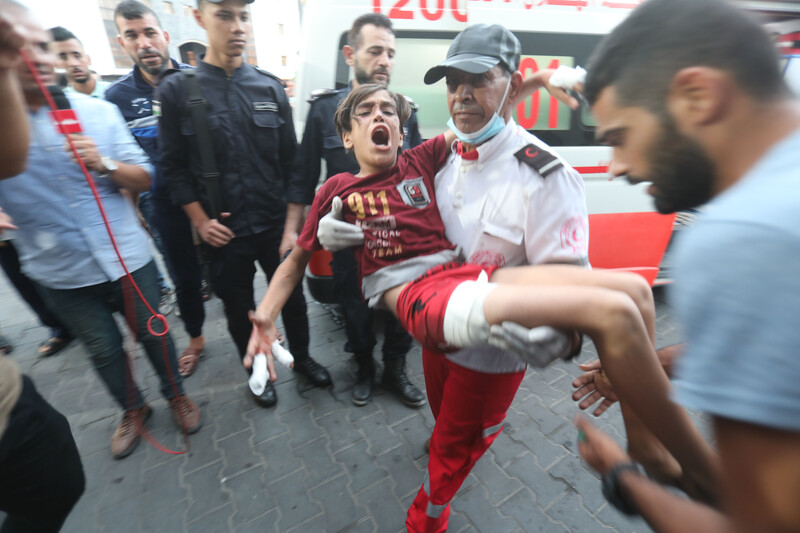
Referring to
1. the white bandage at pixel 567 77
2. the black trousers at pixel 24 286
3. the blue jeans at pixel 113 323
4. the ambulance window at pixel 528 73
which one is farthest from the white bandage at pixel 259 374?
the black trousers at pixel 24 286

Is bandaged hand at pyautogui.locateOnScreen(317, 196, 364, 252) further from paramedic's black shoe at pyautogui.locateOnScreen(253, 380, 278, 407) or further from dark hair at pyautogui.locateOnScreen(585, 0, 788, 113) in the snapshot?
paramedic's black shoe at pyautogui.locateOnScreen(253, 380, 278, 407)

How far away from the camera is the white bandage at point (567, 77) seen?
1.30 meters

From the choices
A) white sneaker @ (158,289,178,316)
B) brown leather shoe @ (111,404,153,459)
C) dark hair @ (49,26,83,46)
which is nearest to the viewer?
brown leather shoe @ (111,404,153,459)

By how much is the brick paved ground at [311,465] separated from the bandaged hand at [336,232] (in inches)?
56.2

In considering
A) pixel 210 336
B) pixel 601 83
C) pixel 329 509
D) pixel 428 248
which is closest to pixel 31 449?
pixel 329 509

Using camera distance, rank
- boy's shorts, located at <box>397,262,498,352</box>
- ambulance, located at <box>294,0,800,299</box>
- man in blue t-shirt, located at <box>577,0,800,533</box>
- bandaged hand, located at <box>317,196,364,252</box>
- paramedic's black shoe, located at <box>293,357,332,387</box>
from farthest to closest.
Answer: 1. paramedic's black shoe, located at <box>293,357,332,387</box>
2. ambulance, located at <box>294,0,800,299</box>
3. bandaged hand, located at <box>317,196,364,252</box>
4. boy's shorts, located at <box>397,262,498,352</box>
5. man in blue t-shirt, located at <box>577,0,800,533</box>

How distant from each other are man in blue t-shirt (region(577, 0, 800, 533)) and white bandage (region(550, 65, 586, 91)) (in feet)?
1.56

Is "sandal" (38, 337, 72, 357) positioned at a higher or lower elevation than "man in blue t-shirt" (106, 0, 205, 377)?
lower

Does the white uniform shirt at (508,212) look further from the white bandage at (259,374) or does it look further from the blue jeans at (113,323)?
the blue jeans at (113,323)

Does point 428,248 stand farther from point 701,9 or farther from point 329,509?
point 329,509

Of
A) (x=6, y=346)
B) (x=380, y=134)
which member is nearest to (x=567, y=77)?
(x=380, y=134)

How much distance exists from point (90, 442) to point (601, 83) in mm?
3250

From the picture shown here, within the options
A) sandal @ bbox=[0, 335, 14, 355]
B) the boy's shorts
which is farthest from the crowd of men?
sandal @ bbox=[0, 335, 14, 355]

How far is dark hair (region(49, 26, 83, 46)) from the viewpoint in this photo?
3.14 metres
